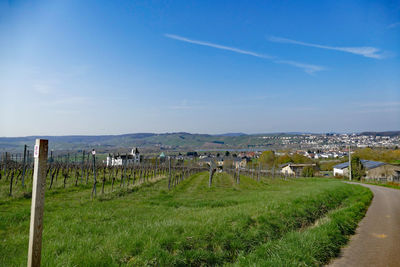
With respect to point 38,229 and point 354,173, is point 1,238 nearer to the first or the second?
point 38,229

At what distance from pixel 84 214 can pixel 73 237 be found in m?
3.38

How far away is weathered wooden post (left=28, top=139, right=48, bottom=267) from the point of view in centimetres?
409

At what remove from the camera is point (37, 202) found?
13.5 ft

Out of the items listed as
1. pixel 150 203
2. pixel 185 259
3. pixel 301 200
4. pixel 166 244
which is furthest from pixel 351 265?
pixel 150 203

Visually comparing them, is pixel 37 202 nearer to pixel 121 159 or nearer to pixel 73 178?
pixel 73 178

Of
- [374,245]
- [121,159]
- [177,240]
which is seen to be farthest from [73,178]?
[121,159]

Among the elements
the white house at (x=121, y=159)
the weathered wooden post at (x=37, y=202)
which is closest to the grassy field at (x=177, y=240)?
the weathered wooden post at (x=37, y=202)

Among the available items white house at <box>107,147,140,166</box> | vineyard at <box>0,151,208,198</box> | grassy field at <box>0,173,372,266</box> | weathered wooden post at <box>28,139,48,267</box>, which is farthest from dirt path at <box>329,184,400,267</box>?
white house at <box>107,147,140,166</box>

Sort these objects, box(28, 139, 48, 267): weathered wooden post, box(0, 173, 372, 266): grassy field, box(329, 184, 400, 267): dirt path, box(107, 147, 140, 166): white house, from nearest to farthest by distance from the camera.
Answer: box(28, 139, 48, 267): weathered wooden post → box(0, 173, 372, 266): grassy field → box(329, 184, 400, 267): dirt path → box(107, 147, 140, 166): white house

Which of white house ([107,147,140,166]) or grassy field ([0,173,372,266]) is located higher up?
grassy field ([0,173,372,266])

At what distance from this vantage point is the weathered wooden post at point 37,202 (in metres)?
4.09

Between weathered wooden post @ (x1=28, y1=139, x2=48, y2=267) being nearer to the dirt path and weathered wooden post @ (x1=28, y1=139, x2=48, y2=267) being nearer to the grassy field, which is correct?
the grassy field

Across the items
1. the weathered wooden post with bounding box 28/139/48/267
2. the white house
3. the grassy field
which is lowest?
the white house

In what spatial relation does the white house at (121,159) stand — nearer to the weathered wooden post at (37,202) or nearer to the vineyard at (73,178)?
the vineyard at (73,178)
